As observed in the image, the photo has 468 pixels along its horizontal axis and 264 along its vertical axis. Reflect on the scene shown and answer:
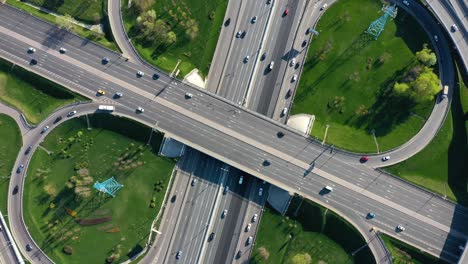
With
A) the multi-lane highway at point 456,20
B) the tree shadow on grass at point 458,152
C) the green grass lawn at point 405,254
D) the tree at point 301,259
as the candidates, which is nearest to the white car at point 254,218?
the tree at point 301,259

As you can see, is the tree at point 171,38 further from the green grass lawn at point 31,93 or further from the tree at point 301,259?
the tree at point 301,259

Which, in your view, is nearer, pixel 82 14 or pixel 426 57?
pixel 426 57

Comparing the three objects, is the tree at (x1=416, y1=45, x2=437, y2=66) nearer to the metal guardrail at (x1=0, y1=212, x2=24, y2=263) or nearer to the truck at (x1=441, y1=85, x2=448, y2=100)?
the truck at (x1=441, y1=85, x2=448, y2=100)

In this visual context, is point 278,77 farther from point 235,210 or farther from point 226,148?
point 235,210

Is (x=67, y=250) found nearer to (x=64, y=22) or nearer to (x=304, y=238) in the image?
(x=64, y=22)

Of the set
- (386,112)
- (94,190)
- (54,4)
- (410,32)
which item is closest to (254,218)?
(94,190)

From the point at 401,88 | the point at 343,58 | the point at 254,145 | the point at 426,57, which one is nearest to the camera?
the point at 426,57
